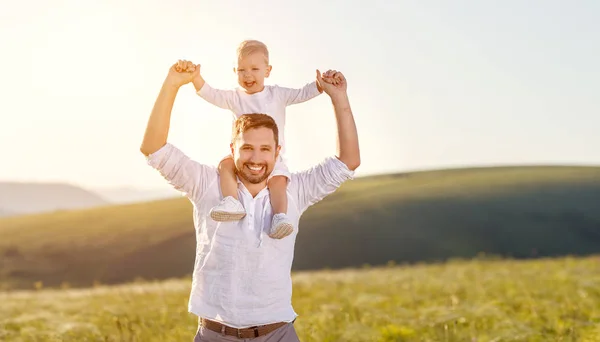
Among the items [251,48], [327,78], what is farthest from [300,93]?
[327,78]

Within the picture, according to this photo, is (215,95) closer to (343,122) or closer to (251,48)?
(251,48)

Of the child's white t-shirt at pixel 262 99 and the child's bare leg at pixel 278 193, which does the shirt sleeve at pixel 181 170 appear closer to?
the child's bare leg at pixel 278 193

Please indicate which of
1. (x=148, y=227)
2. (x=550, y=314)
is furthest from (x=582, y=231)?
(x=550, y=314)

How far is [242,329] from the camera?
15.6 feet

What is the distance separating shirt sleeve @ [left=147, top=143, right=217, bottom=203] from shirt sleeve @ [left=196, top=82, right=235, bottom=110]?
2498 mm

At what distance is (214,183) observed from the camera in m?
4.94

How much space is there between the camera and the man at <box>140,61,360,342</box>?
4.71 m

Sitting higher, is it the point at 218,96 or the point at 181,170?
the point at 218,96

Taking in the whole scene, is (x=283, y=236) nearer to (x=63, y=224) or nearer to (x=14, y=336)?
(x=14, y=336)

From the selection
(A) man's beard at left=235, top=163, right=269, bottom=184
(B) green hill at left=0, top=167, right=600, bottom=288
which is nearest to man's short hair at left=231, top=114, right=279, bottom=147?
A: (A) man's beard at left=235, top=163, right=269, bottom=184

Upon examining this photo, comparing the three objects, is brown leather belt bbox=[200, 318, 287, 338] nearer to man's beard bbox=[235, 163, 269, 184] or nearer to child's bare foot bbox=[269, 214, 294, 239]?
child's bare foot bbox=[269, 214, 294, 239]

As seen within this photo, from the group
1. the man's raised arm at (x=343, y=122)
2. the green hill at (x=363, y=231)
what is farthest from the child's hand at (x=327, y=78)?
the green hill at (x=363, y=231)

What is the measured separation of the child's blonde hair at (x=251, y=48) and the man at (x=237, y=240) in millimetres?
2181

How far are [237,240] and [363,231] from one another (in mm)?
46349
